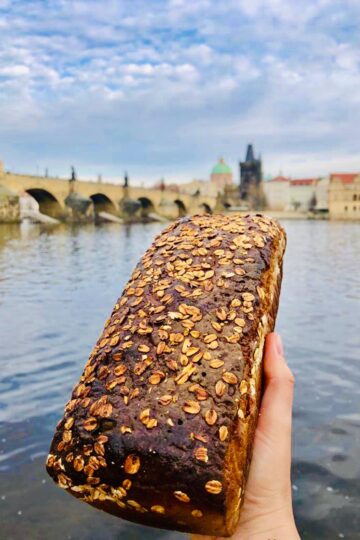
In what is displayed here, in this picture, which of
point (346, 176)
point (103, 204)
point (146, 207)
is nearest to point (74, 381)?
point (103, 204)

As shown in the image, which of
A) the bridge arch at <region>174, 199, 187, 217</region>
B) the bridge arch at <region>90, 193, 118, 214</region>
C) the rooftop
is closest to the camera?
the bridge arch at <region>90, 193, 118, 214</region>

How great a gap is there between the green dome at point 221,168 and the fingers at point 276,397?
128 metres

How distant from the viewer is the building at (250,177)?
111 metres

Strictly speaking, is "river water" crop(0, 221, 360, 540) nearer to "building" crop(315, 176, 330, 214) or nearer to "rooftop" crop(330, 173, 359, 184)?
"rooftop" crop(330, 173, 359, 184)

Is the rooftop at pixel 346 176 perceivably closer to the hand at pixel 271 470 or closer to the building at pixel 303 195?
the building at pixel 303 195

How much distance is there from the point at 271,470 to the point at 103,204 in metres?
65.4

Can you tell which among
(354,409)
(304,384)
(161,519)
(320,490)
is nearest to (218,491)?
(161,519)

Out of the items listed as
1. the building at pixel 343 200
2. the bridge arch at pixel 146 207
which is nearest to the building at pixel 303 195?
the building at pixel 343 200

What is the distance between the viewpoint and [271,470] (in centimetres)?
180

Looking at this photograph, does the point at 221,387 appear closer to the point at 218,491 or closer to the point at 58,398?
the point at 218,491

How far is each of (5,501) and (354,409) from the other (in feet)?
9.93

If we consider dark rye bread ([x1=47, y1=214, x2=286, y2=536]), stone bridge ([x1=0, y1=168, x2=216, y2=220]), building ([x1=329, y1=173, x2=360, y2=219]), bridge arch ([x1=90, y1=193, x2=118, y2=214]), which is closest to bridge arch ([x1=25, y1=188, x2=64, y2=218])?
stone bridge ([x1=0, y1=168, x2=216, y2=220])

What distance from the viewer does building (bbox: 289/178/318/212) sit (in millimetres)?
111125

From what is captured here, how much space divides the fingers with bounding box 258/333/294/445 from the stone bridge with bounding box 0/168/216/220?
37.5 meters
